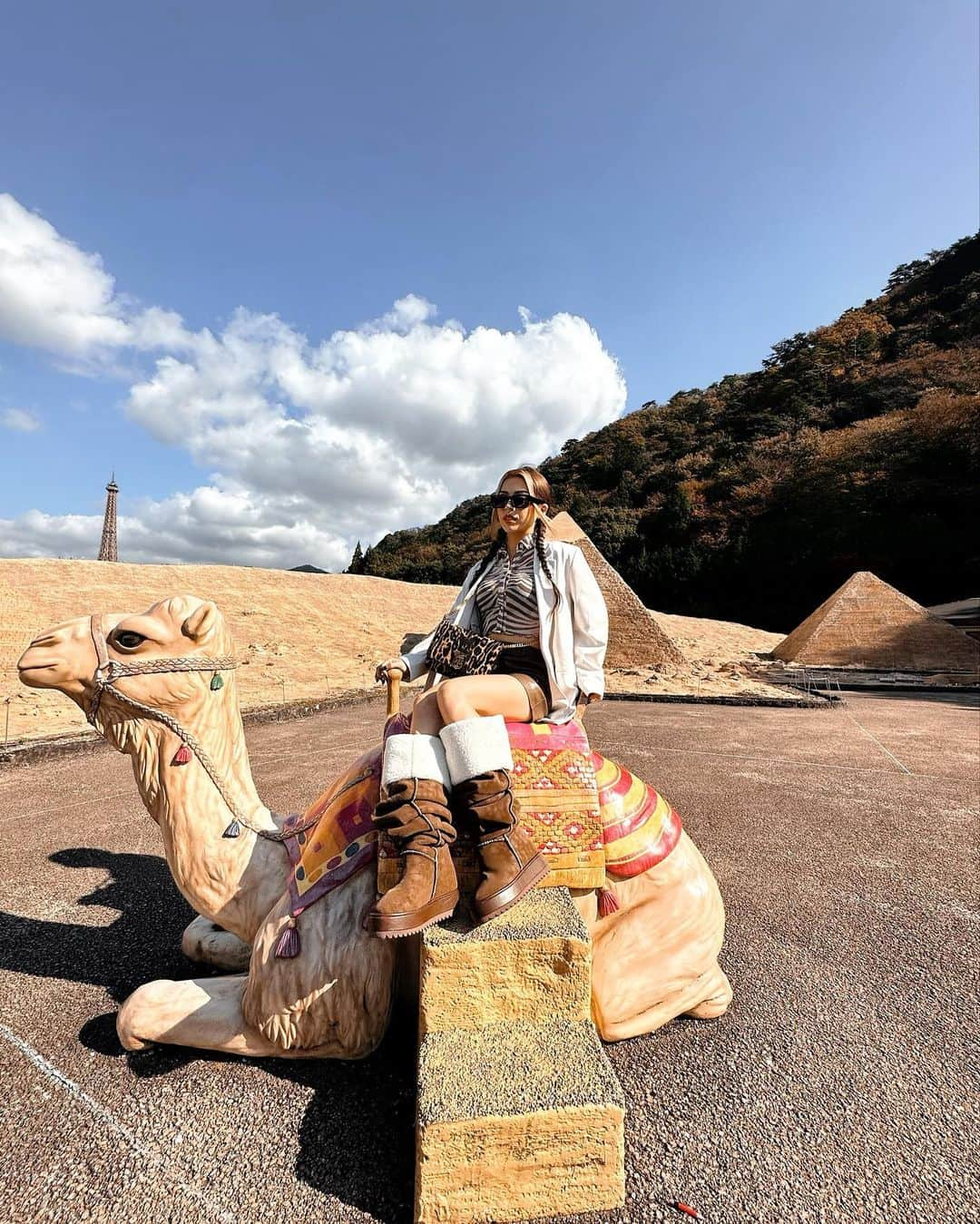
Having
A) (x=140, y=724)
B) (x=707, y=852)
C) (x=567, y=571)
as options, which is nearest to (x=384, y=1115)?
(x=140, y=724)

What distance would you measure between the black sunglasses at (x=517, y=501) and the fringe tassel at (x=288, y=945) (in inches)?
59.4

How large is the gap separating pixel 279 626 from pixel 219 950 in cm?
1581

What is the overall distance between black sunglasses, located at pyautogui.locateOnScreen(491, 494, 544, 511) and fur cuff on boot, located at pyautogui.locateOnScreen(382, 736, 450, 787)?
906 mm

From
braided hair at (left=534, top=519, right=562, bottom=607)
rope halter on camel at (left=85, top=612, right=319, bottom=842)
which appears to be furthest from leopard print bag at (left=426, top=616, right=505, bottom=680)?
rope halter on camel at (left=85, top=612, right=319, bottom=842)

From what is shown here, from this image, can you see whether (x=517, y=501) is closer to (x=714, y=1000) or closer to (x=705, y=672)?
(x=714, y=1000)

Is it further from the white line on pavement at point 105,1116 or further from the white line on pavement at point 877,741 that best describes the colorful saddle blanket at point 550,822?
the white line on pavement at point 877,741

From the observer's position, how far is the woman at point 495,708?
1602 mm

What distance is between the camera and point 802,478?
118 feet

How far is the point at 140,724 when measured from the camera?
1889 millimetres

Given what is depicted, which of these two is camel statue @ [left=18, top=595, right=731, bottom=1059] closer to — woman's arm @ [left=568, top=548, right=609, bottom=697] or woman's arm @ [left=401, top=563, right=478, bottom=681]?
woman's arm @ [left=401, top=563, right=478, bottom=681]

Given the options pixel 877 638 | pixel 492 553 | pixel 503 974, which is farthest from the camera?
pixel 877 638

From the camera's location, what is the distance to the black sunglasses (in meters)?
2.19

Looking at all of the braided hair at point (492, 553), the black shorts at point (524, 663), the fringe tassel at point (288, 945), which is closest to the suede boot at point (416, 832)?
the fringe tassel at point (288, 945)

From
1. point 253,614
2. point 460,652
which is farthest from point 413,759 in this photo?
point 253,614
